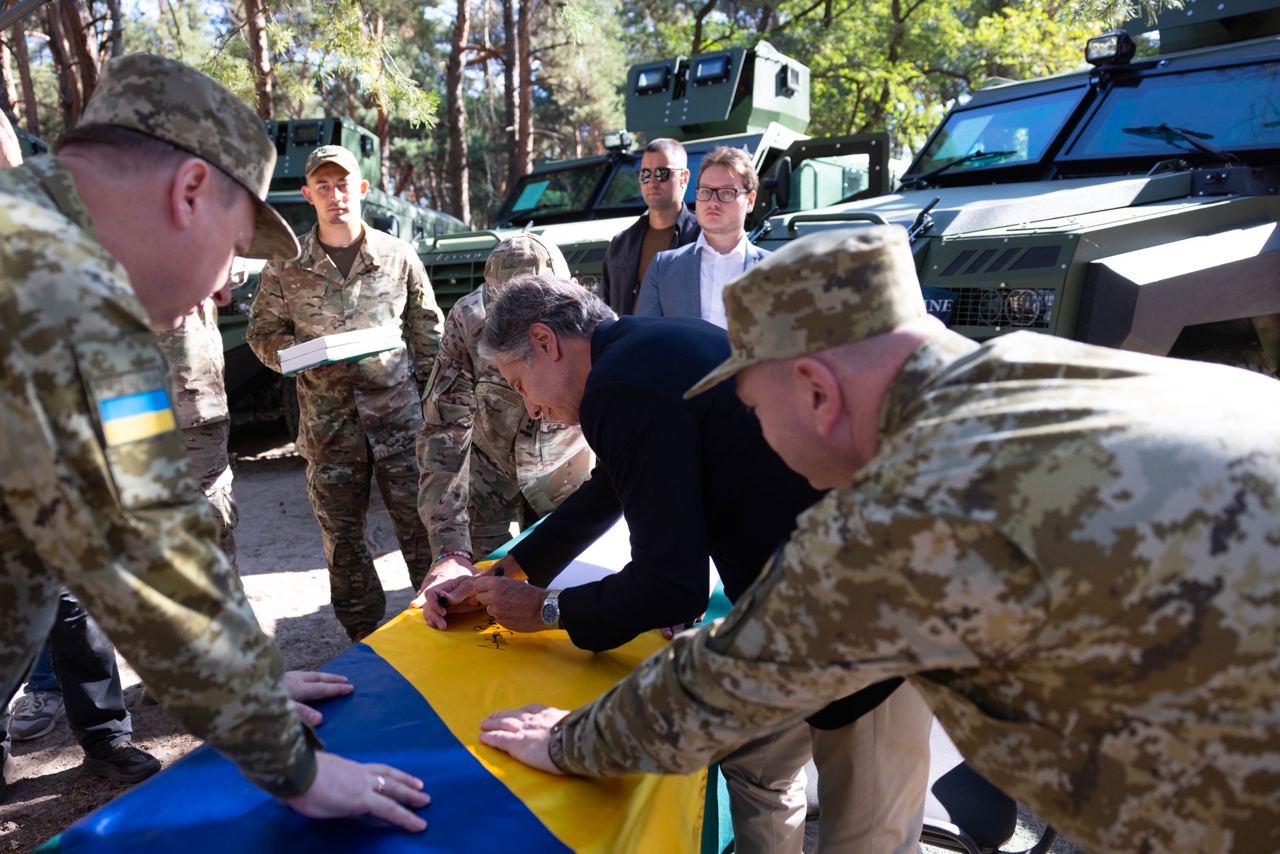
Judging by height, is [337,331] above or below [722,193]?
below

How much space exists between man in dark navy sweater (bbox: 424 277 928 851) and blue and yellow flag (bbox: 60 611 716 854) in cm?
12

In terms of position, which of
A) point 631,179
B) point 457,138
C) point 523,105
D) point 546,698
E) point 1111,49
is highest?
point 523,105

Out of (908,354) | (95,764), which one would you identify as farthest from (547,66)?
(908,354)

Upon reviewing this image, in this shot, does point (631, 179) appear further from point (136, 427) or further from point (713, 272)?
point (136, 427)

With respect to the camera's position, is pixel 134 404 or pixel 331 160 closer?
pixel 134 404

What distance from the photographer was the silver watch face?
1921 mm

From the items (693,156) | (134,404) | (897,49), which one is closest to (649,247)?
(693,156)

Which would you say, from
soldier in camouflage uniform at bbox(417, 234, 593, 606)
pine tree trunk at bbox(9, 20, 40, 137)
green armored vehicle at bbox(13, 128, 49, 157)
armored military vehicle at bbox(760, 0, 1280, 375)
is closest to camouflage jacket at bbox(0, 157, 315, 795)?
soldier in camouflage uniform at bbox(417, 234, 593, 606)

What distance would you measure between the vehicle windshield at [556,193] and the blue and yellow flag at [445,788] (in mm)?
6290

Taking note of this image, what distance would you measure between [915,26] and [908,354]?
54.0ft

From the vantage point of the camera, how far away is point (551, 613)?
1923 millimetres

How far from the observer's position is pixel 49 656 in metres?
3.39

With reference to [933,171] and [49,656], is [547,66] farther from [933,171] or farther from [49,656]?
[49,656]

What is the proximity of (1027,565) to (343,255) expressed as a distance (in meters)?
3.25
